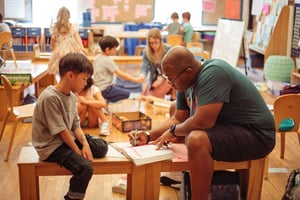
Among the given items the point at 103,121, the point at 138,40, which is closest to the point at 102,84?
the point at 103,121

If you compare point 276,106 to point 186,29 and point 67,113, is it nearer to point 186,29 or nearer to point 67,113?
point 67,113

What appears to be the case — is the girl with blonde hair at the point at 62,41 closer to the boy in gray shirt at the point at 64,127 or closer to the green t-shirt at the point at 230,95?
the boy in gray shirt at the point at 64,127

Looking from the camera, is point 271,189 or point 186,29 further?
point 186,29

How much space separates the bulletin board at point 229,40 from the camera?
6.68 meters

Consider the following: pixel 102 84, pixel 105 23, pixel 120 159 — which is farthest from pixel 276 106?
pixel 105 23

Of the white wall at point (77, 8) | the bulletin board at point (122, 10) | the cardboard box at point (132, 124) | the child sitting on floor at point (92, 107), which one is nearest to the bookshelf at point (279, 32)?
the cardboard box at point (132, 124)

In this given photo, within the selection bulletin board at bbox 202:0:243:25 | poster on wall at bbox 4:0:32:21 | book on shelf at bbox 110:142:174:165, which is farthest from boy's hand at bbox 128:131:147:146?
poster on wall at bbox 4:0:32:21

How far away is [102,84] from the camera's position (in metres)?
4.61

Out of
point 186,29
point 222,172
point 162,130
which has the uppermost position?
point 186,29

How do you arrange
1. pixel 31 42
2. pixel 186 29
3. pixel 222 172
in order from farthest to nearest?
pixel 31 42 → pixel 186 29 → pixel 222 172

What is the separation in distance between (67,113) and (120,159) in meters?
0.39

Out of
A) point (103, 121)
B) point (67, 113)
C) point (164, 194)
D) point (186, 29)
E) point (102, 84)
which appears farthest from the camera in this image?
point (186, 29)

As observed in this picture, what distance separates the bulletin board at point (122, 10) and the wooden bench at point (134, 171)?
7.12 metres

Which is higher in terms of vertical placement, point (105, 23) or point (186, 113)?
point (105, 23)
